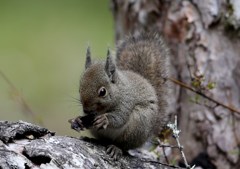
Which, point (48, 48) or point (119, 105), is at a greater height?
point (48, 48)

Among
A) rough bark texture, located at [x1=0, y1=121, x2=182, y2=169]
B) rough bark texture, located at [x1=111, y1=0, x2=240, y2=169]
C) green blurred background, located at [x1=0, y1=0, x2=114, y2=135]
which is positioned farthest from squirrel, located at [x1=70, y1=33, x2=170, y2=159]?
green blurred background, located at [x1=0, y1=0, x2=114, y2=135]

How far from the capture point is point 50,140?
2.73 m

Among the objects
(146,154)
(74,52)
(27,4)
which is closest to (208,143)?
(146,154)

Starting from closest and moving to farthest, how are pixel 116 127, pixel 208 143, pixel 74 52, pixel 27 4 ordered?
pixel 116 127
pixel 208 143
pixel 74 52
pixel 27 4

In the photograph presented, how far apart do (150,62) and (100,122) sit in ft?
2.14

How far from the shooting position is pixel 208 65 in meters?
4.05

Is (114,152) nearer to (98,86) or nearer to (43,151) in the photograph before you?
(98,86)

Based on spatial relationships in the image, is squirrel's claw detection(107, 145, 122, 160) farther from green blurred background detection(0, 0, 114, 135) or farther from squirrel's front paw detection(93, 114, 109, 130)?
green blurred background detection(0, 0, 114, 135)

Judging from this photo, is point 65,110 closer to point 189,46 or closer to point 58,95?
point 58,95

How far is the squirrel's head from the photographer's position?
121 inches

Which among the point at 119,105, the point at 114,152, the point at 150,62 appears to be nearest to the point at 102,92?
the point at 119,105

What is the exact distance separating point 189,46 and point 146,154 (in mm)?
972

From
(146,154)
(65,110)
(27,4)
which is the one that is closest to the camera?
(146,154)

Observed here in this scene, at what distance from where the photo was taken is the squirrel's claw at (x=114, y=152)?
2.97 meters
